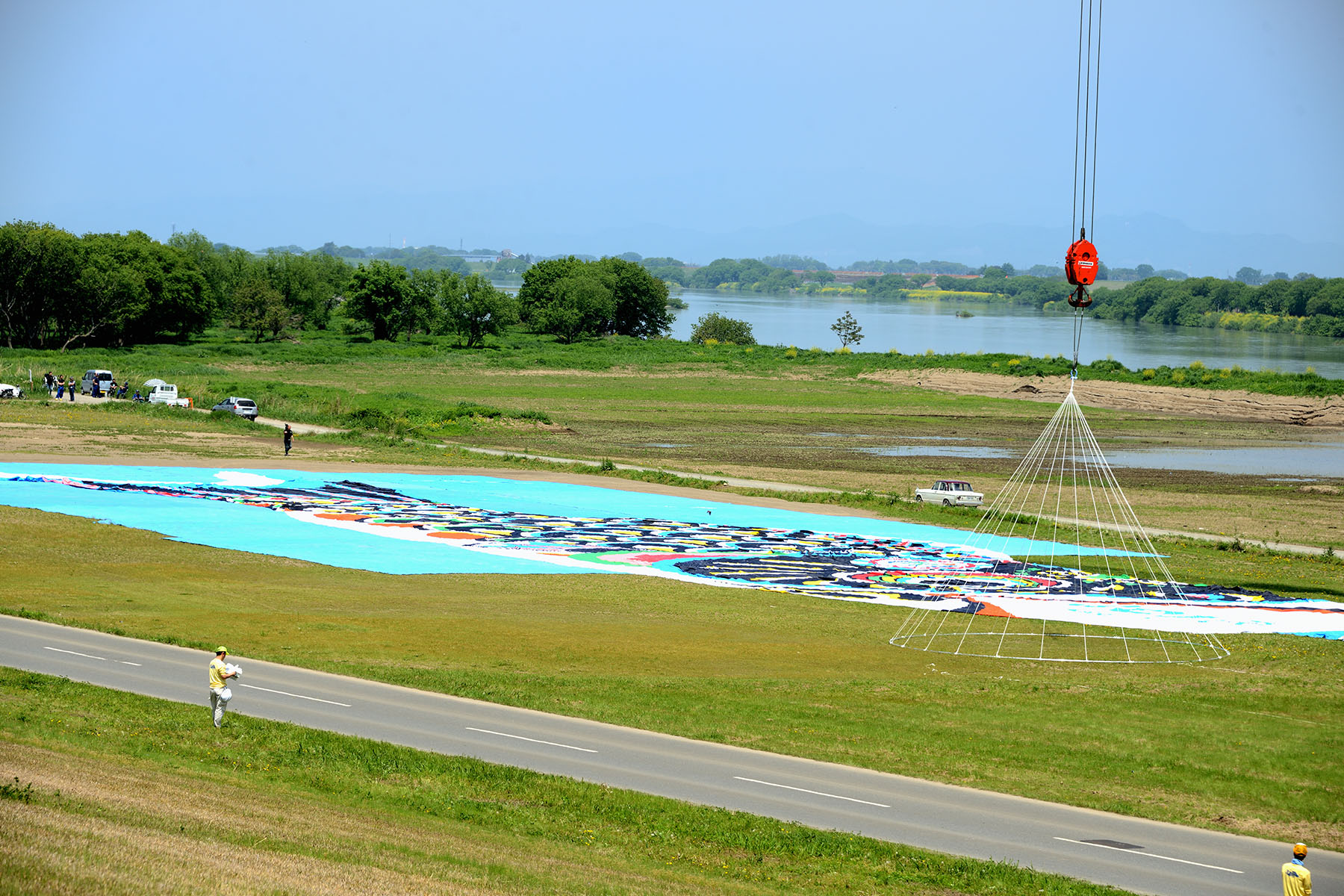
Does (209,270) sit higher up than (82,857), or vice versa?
(209,270)

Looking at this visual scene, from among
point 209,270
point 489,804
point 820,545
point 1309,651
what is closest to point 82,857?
point 489,804

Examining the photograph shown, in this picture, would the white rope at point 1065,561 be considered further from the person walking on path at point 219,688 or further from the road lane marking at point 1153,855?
the person walking on path at point 219,688

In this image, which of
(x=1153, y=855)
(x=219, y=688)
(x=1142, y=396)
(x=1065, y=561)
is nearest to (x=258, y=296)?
(x=1142, y=396)

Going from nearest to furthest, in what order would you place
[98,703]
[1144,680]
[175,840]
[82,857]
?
[82,857]
[175,840]
[98,703]
[1144,680]

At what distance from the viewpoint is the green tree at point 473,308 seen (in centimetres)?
14588

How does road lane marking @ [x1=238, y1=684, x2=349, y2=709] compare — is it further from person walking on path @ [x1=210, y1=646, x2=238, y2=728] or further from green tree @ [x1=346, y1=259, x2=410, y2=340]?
green tree @ [x1=346, y1=259, x2=410, y2=340]

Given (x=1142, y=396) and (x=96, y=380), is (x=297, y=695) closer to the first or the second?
(x=96, y=380)

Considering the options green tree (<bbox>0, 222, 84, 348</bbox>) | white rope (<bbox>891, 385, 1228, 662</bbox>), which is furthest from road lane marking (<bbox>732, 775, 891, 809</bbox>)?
Result: green tree (<bbox>0, 222, 84, 348</bbox>)

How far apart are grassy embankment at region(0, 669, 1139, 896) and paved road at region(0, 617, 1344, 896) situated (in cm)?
93

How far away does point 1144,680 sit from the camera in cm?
2758

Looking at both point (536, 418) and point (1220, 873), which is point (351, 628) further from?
point (536, 418)

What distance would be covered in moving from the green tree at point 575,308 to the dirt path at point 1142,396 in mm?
46030

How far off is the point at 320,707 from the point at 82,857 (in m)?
11.0

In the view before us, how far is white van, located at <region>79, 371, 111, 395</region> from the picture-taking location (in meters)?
85.9
